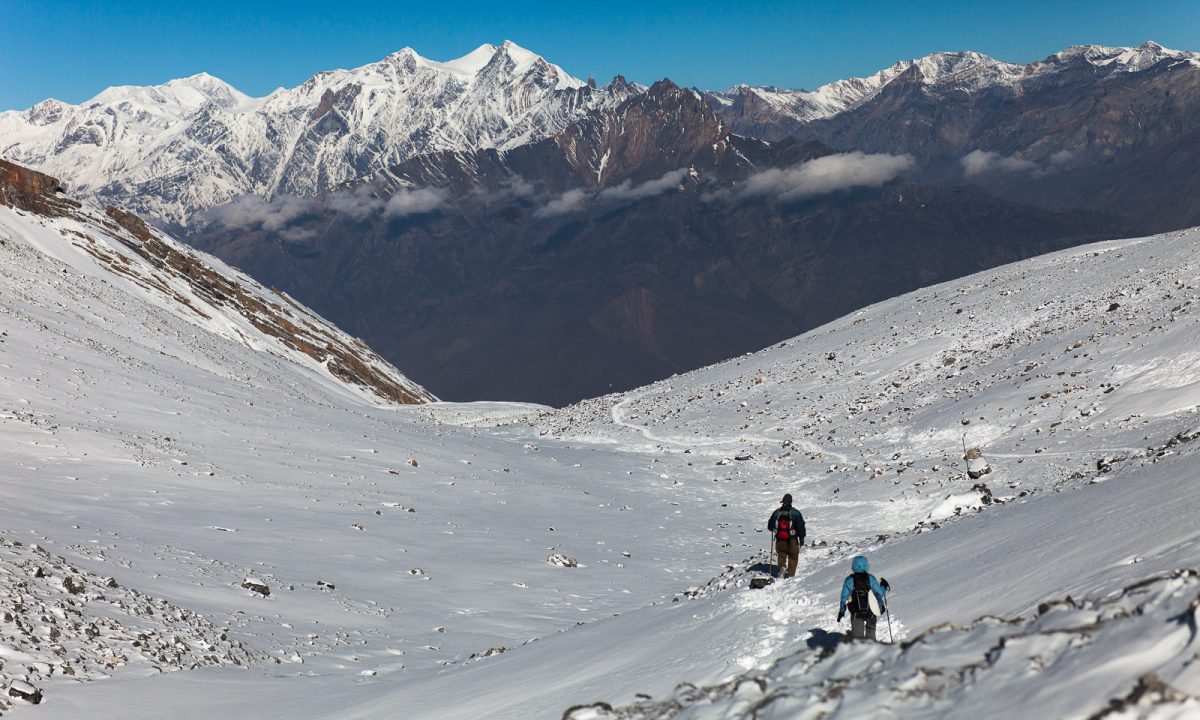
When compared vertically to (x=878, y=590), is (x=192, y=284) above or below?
above

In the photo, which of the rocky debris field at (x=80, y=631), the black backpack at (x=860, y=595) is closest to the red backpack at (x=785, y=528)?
the black backpack at (x=860, y=595)

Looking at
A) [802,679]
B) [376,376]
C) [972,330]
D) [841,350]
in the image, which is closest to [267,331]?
[376,376]

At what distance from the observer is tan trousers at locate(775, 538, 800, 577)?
1734 centimetres

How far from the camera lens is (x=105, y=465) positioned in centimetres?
2673

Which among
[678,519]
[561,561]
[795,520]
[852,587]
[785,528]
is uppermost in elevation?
[852,587]

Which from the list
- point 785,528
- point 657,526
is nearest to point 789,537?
point 785,528

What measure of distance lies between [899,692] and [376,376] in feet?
447

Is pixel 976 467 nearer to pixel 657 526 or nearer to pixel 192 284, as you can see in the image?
pixel 657 526

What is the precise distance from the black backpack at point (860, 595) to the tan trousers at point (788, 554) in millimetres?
5969

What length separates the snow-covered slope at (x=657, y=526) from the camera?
9.11 meters

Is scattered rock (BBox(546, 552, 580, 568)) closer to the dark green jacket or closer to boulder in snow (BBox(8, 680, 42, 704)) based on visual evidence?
the dark green jacket

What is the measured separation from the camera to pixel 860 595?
11.4m

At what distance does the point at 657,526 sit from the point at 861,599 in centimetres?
2025

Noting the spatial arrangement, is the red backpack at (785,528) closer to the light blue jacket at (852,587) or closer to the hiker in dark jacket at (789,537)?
the hiker in dark jacket at (789,537)
